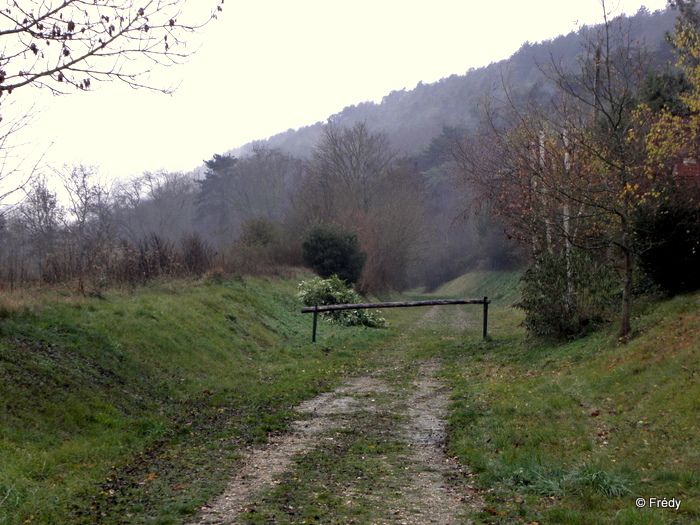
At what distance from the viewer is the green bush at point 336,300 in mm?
22891

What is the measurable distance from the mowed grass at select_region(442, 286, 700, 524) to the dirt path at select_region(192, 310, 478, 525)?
0.30 metres

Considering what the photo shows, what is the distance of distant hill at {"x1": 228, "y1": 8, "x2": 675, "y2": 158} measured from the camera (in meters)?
72.2

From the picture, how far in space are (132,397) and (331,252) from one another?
25.7 m

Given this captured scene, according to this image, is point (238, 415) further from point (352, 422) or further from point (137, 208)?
point (137, 208)

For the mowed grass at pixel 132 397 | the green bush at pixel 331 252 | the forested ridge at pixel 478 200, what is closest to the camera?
the mowed grass at pixel 132 397

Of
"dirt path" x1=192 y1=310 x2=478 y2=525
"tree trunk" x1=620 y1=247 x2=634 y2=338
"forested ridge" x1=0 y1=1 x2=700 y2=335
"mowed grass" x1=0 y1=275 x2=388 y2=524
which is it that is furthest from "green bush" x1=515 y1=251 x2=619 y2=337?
"mowed grass" x1=0 y1=275 x2=388 y2=524

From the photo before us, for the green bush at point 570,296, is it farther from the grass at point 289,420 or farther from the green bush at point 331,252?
the green bush at point 331,252

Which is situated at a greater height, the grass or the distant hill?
the distant hill

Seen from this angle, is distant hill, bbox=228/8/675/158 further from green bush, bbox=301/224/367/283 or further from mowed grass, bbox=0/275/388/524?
mowed grass, bbox=0/275/388/524

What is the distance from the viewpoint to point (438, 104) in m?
111

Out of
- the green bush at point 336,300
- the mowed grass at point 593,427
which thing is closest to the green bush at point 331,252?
the green bush at point 336,300

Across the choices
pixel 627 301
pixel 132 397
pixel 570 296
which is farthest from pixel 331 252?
pixel 132 397

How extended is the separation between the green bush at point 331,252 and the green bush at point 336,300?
6.98 metres

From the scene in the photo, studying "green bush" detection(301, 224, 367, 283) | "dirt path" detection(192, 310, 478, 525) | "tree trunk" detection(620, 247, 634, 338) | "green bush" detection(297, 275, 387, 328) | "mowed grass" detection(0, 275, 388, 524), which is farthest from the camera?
"green bush" detection(301, 224, 367, 283)
